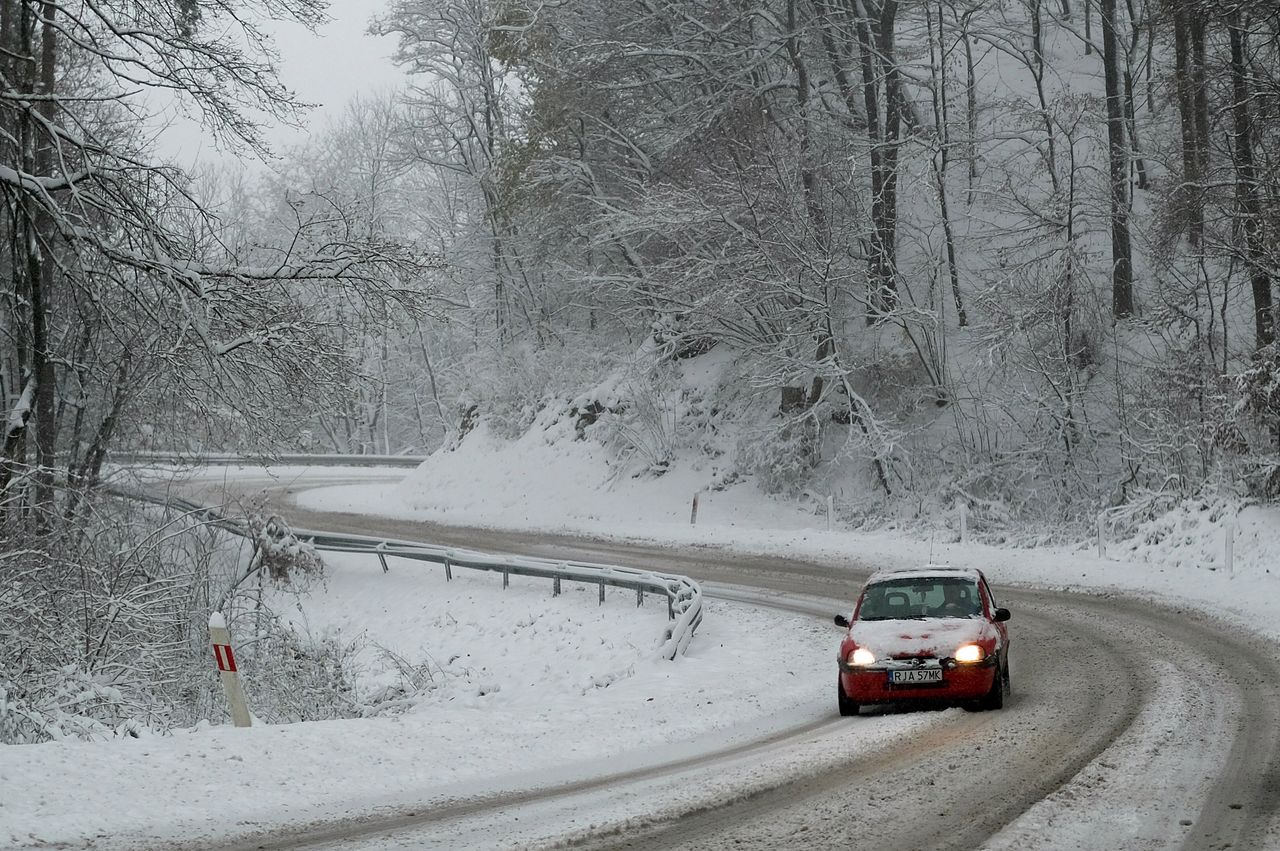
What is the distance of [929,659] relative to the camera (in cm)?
1127

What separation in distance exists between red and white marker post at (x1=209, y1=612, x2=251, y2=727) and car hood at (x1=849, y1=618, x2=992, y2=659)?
5.76 metres

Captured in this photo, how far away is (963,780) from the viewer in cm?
845

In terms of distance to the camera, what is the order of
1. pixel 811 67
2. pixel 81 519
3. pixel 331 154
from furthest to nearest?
pixel 331 154, pixel 811 67, pixel 81 519

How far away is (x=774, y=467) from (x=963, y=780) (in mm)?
23270

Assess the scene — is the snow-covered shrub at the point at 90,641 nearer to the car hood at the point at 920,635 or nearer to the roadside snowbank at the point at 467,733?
the roadside snowbank at the point at 467,733

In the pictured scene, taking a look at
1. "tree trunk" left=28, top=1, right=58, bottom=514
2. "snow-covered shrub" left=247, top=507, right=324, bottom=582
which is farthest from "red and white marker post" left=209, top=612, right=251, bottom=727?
"snow-covered shrub" left=247, top=507, right=324, bottom=582

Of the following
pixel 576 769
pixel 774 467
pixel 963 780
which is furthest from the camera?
pixel 774 467

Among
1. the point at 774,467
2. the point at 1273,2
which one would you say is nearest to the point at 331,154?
the point at 774,467

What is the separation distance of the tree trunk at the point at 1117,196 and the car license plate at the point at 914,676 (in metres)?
20.7

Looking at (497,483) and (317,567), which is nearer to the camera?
(317,567)

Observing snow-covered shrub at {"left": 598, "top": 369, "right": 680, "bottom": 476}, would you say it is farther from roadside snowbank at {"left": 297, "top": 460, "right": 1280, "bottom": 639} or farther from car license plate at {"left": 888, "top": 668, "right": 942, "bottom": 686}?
car license plate at {"left": 888, "top": 668, "right": 942, "bottom": 686}

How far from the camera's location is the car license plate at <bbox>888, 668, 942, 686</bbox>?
36.8 feet

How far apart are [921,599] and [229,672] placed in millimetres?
7011

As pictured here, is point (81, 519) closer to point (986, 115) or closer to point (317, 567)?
point (317, 567)
